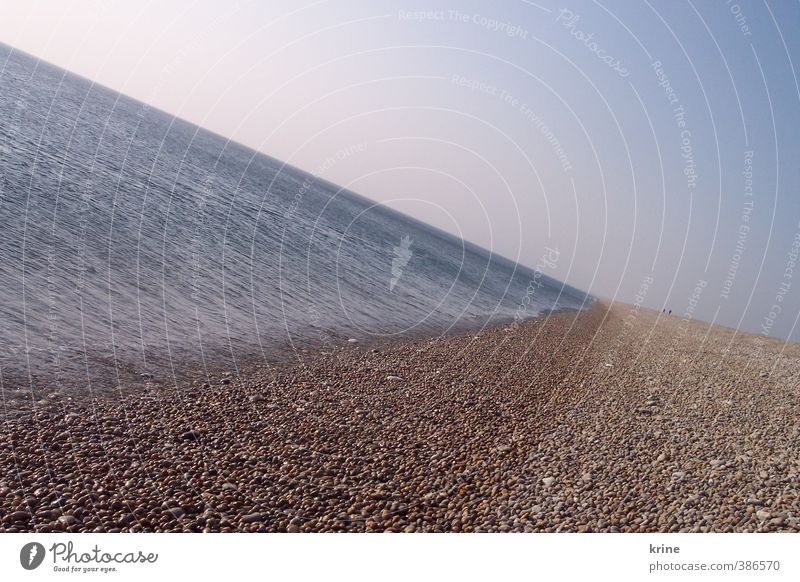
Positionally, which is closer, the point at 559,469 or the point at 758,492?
the point at 758,492

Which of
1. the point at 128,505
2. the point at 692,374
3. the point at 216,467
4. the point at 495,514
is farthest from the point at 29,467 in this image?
the point at 692,374

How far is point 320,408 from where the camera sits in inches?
452

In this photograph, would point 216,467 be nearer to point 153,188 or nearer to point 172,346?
point 172,346

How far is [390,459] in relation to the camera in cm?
935

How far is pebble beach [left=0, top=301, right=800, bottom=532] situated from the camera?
277 inches

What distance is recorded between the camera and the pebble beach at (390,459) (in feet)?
23.1

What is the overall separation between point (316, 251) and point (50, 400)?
3378 cm
